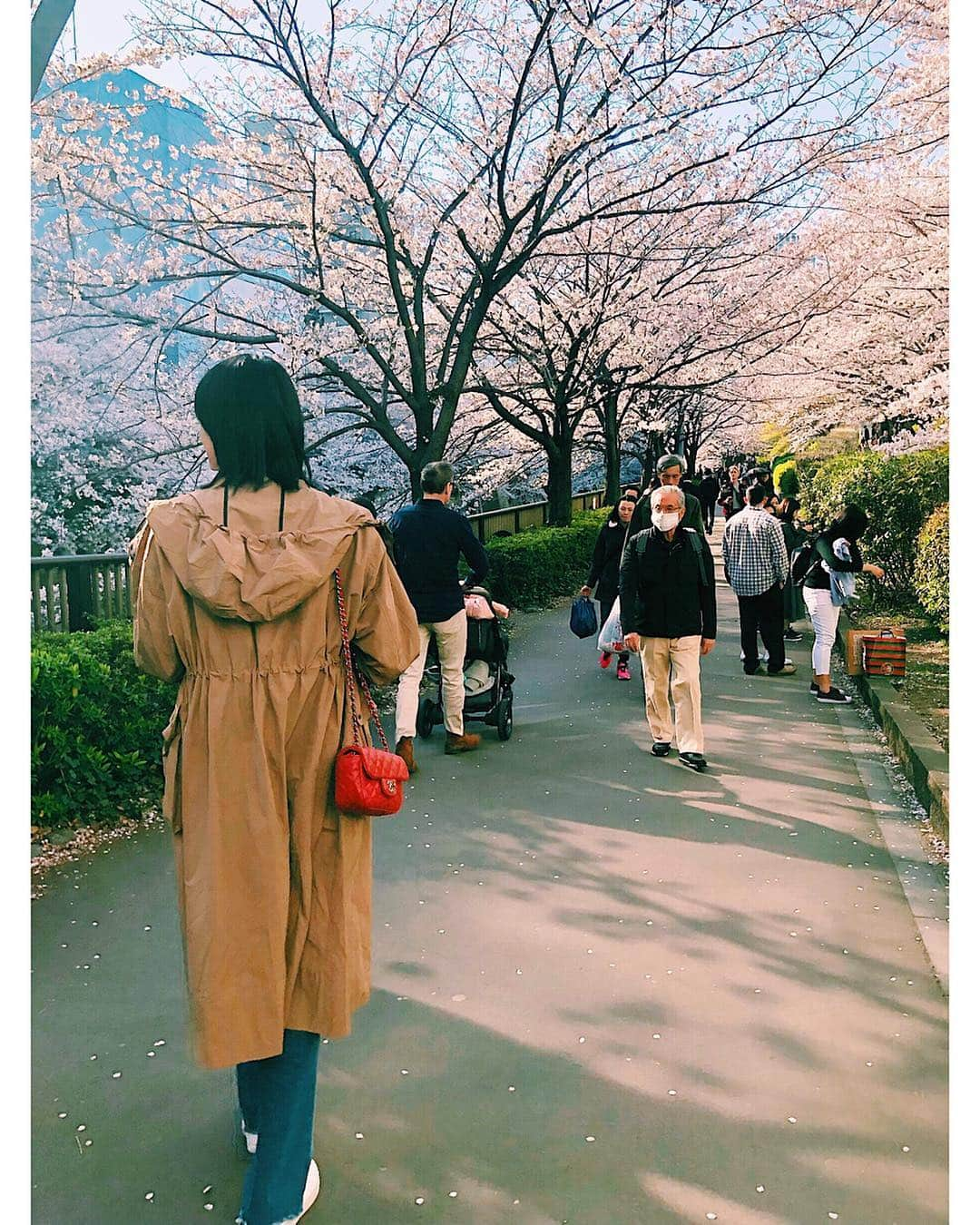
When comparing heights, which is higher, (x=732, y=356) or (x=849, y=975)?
(x=732, y=356)

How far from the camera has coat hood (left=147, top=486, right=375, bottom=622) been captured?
2.37 meters

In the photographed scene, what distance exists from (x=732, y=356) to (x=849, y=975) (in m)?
18.6

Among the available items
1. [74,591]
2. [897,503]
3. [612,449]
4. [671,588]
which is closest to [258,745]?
[671,588]

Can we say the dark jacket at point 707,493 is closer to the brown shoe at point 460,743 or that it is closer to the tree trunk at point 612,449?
the tree trunk at point 612,449

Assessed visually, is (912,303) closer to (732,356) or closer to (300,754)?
(732,356)

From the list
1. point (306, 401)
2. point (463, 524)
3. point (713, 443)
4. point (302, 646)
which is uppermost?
point (713, 443)

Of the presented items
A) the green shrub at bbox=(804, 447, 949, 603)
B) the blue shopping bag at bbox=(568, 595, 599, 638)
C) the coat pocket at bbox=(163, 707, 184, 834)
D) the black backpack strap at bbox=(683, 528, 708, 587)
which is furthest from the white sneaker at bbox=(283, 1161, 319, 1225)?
the green shrub at bbox=(804, 447, 949, 603)

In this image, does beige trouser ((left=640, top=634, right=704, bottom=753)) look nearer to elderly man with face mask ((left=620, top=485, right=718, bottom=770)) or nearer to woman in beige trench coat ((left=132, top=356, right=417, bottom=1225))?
elderly man with face mask ((left=620, top=485, right=718, bottom=770))

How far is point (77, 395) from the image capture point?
43.0 feet

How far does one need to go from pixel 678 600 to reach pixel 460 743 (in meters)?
1.72

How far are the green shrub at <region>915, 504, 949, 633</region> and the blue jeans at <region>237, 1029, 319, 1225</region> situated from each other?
8.43 m

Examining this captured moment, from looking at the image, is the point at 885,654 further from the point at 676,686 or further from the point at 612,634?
the point at 676,686
